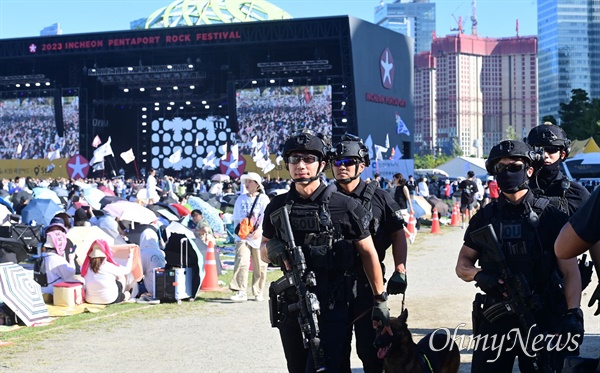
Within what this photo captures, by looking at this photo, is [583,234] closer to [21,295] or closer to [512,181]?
[512,181]

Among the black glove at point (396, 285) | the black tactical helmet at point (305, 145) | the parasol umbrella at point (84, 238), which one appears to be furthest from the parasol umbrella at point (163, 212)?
the black tactical helmet at point (305, 145)

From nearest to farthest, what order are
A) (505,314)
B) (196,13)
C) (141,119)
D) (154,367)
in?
1. (505,314)
2. (154,367)
3. (141,119)
4. (196,13)

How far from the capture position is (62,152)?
180 feet

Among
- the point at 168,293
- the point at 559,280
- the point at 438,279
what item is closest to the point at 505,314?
the point at 559,280

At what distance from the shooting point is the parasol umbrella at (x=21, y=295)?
10008mm

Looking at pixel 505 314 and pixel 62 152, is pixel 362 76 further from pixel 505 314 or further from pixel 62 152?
pixel 505 314

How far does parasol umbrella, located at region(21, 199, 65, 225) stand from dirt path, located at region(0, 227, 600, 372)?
7316mm

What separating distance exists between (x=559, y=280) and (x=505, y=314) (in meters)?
0.35

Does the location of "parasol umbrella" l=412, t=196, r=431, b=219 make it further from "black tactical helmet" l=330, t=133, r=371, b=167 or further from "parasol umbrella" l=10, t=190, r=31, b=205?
"black tactical helmet" l=330, t=133, r=371, b=167

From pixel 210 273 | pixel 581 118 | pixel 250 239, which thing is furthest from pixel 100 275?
pixel 581 118

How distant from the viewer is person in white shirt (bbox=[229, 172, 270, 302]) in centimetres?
1180

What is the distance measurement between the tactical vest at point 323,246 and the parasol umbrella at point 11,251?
809 cm

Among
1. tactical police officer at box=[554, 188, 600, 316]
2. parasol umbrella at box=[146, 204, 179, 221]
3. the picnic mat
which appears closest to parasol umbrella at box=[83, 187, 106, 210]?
parasol umbrella at box=[146, 204, 179, 221]

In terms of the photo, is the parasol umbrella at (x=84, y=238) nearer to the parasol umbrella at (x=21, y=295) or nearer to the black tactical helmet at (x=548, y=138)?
the parasol umbrella at (x=21, y=295)
